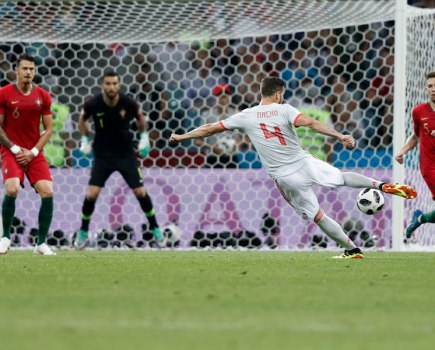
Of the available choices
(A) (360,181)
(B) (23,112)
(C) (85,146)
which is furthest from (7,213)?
(A) (360,181)

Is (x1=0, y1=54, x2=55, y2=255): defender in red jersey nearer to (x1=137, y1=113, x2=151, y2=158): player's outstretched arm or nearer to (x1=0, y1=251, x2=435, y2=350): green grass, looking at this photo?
(x1=137, y1=113, x2=151, y2=158): player's outstretched arm

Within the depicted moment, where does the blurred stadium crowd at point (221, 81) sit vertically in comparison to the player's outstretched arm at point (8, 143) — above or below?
above

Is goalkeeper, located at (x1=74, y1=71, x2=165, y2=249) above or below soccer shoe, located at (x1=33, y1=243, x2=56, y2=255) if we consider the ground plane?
above

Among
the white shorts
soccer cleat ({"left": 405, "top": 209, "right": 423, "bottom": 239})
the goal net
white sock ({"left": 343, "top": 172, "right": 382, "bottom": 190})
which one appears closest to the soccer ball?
white sock ({"left": 343, "top": 172, "right": 382, "bottom": 190})

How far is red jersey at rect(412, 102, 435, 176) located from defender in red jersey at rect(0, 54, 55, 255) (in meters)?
A: 3.67

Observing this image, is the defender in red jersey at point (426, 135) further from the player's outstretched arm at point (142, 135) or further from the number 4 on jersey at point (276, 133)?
the player's outstretched arm at point (142, 135)

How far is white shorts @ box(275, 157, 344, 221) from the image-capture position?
991 centimetres

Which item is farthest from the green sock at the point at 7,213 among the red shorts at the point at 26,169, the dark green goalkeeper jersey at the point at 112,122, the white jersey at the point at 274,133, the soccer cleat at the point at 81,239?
the white jersey at the point at 274,133

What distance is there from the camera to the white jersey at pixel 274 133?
10031 mm

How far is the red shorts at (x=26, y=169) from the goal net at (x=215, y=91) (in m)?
2.61

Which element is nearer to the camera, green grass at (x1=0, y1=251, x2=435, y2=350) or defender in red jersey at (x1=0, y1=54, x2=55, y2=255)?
green grass at (x1=0, y1=251, x2=435, y2=350)

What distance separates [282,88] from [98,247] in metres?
4.46

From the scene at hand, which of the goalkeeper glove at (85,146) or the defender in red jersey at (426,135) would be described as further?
the goalkeeper glove at (85,146)

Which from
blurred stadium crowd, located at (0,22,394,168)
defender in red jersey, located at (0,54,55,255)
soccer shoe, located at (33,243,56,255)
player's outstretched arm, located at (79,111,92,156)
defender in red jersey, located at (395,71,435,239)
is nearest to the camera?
defender in red jersey, located at (0,54,55,255)
